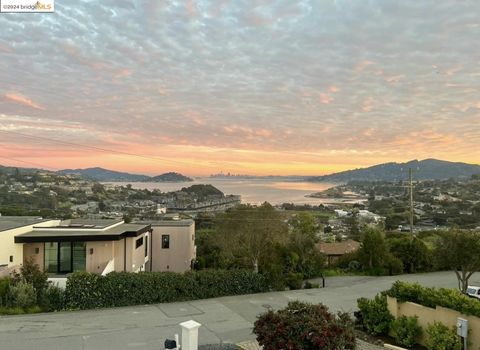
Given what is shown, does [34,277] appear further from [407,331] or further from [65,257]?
[407,331]

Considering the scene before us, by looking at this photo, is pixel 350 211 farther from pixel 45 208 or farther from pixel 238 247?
pixel 45 208

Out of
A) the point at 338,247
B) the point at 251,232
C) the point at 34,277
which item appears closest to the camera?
the point at 34,277

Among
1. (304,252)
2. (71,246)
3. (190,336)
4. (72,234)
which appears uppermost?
(72,234)

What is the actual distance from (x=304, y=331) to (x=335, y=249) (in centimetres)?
2461

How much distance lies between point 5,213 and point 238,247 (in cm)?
1757

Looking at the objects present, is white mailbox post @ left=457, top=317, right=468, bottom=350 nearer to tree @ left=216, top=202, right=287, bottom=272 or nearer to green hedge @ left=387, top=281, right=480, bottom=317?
green hedge @ left=387, top=281, right=480, bottom=317

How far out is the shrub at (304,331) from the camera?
8.23m

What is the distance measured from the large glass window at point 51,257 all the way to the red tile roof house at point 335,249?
1727cm

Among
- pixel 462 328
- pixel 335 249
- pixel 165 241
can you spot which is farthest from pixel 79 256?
pixel 335 249

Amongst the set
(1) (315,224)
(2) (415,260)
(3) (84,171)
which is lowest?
(2) (415,260)

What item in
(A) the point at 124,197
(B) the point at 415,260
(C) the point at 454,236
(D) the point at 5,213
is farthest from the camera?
(A) the point at 124,197

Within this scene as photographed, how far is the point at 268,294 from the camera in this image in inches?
719

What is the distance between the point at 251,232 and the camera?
23.2m

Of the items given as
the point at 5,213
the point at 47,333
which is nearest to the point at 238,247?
the point at 47,333
